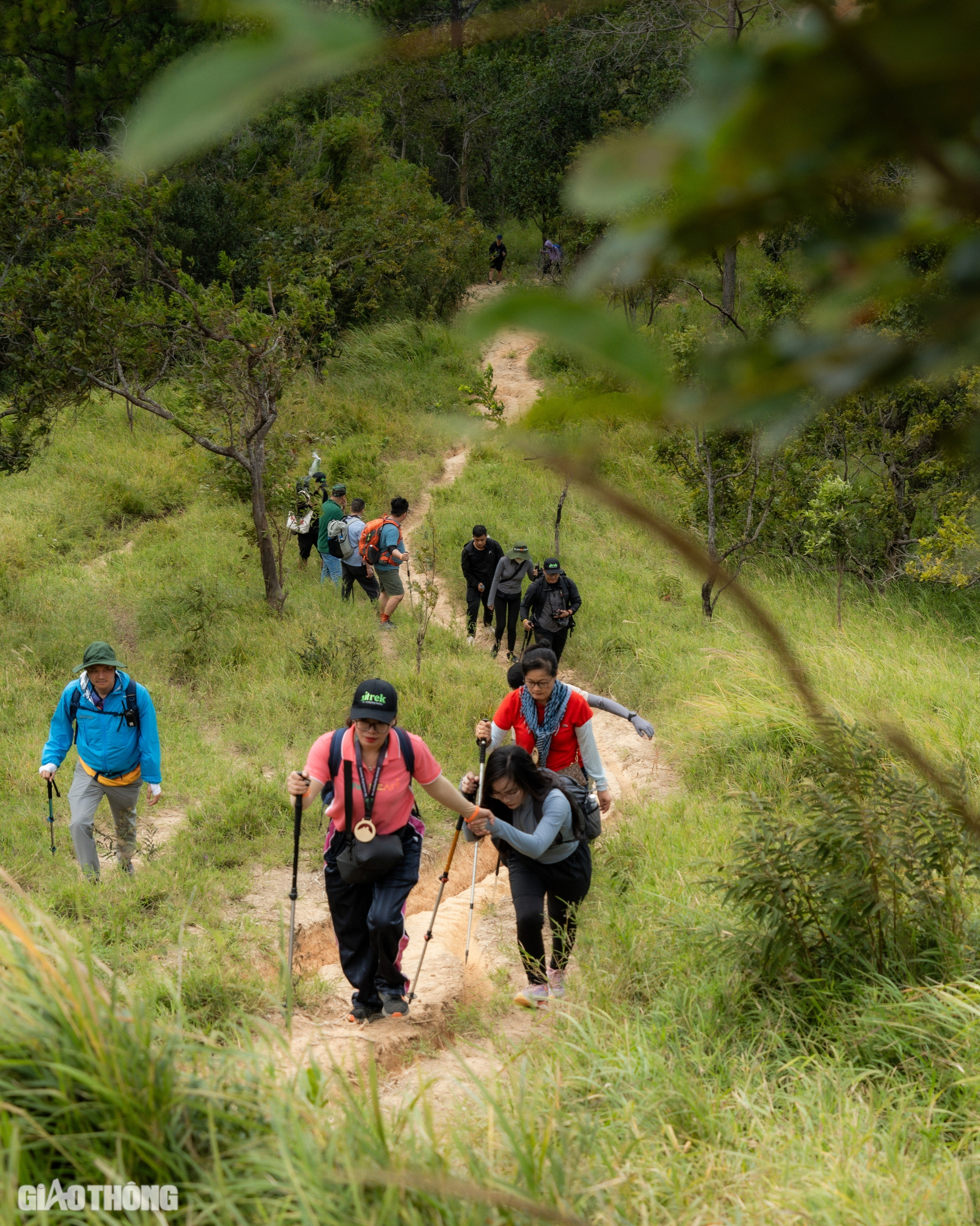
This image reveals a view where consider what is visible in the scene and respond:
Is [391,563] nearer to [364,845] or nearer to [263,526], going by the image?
[263,526]

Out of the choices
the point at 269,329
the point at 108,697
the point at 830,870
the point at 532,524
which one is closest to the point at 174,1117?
the point at 830,870

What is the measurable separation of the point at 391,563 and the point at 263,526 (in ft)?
6.21

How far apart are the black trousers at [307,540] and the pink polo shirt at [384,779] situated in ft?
32.1

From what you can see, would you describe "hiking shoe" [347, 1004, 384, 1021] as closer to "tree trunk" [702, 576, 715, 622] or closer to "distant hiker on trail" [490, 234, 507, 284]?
"tree trunk" [702, 576, 715, 622]

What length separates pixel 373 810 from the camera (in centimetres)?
494

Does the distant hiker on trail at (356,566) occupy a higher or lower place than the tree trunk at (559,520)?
lower

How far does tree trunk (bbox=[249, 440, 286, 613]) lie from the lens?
497 inches

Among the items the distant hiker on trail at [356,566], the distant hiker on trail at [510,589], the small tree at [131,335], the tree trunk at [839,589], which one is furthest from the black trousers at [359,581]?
the tree trunk at [839,589]

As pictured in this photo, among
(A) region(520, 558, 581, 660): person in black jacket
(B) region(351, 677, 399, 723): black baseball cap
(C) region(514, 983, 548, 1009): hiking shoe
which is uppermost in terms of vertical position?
(A) region(520, 558, 581, 660): person in black jacket

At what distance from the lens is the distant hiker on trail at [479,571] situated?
1202cm

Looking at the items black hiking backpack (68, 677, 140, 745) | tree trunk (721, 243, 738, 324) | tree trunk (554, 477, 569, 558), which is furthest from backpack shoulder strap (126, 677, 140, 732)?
tree trunk (721, 243, 738, 324)

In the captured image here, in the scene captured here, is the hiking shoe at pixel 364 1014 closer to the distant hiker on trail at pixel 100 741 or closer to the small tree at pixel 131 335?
the distant hiker on trail at pixel 100 741

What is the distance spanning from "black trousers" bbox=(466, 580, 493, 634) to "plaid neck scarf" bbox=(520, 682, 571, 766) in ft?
20.3

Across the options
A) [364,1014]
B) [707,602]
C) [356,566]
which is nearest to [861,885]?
[364,1014]
